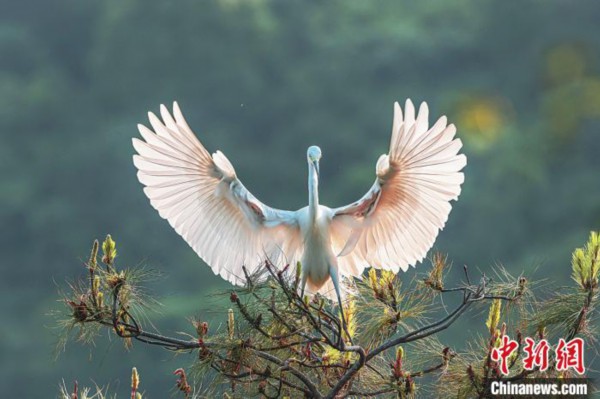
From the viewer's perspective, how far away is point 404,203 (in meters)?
3.17

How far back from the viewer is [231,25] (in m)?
20.0

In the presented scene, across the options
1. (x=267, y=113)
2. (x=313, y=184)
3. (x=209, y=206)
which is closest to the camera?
(x=313, y=184)

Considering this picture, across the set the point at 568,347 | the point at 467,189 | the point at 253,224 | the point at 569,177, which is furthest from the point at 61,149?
the point at 568,347

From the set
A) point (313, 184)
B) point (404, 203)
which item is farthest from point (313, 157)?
point (404, 203)

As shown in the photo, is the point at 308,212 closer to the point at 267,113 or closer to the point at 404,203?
the point at 404,203

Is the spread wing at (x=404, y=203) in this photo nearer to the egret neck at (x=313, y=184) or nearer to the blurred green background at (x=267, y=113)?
the egret neck at (x=313, y=184)

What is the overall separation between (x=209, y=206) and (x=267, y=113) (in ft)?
48.7

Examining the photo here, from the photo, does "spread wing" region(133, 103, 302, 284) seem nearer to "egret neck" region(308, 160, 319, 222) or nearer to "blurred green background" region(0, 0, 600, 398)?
"egret neck" region(308, 160, 319, 222)

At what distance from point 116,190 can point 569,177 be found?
6.59 metres

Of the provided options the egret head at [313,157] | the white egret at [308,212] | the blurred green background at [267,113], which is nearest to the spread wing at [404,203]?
→ the white egret at [308,212]

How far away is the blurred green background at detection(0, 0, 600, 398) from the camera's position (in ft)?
50.5

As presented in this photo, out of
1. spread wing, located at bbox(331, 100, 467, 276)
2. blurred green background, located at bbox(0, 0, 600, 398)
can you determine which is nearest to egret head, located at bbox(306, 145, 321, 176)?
spread wing, located at bbox(331, 100, 467, 276)

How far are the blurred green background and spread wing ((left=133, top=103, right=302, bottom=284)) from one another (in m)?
Answer: 9.97

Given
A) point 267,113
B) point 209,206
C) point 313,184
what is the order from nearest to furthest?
1. point 313,184
2. point 209,206
3. point 267,113
